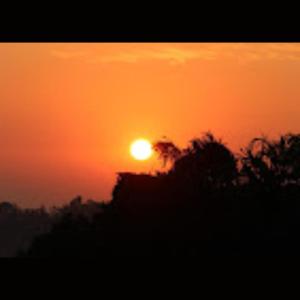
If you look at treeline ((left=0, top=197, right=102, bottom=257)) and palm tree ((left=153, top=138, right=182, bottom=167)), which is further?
treeline ((left=0, top=197, right=102, bottom=257))

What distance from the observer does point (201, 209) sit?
89.8 feet

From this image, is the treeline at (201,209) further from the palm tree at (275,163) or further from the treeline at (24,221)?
the treeline at (24,221)

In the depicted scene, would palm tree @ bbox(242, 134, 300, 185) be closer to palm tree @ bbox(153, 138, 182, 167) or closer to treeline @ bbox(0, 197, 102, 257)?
palm tree @ bbox(153, 138, 182, 167)

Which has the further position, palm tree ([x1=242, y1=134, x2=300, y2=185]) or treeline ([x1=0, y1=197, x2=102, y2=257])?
treeline ([x1=0, y1=197, x2=102, y2=257])

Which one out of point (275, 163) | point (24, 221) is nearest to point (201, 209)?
point (275, 163)

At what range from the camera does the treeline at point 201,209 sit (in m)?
24.2

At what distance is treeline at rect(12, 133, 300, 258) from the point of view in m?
24.2

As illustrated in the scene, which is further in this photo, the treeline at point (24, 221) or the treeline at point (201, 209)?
the treeline at point (24, 221)

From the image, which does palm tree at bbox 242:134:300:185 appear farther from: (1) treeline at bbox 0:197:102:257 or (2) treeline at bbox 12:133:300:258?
(1) treeline at bbox 0:197:102:257

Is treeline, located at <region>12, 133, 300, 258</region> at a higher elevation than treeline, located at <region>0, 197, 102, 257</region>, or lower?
lower

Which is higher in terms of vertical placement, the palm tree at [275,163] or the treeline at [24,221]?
the treeline at [24,221]

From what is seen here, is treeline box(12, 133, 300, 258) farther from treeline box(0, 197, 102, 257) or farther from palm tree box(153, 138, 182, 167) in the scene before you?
treeline box(0, 197, 102, 257)

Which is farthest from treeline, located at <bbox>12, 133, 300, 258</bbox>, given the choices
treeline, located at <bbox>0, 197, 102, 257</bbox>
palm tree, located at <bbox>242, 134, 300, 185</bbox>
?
treeline, located at <bbox>0, 197, 102, 257</bbox>

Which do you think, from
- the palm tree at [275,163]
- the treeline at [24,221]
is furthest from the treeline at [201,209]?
the treeline at [24,221]
